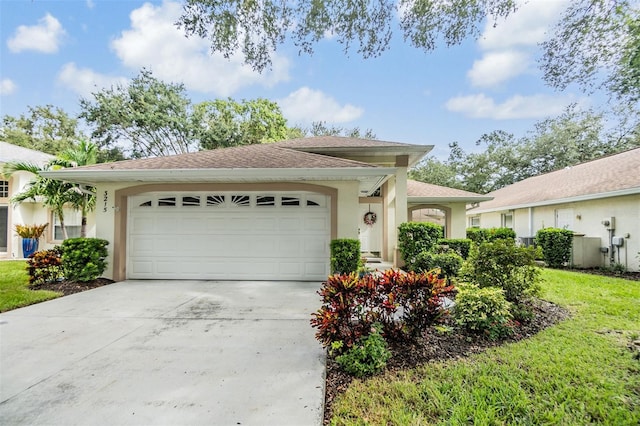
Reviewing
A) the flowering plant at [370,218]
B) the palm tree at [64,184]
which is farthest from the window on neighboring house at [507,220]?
the palm tree at [64,184]

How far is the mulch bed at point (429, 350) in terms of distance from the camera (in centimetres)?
302

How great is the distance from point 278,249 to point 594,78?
22.7 feet

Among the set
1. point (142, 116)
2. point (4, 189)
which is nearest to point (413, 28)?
point (4, 189)

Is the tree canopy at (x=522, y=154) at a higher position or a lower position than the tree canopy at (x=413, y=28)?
higher

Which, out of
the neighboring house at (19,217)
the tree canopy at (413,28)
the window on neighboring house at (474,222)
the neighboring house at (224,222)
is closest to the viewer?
the tree canopy at (413,28)

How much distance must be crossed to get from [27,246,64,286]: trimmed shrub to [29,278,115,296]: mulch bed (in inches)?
9.2

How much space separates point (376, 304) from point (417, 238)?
214 inches

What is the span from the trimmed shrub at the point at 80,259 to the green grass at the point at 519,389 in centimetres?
732

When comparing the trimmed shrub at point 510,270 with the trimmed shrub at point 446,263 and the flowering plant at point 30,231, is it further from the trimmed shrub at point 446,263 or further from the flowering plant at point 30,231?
the flowering plant at point 30,231

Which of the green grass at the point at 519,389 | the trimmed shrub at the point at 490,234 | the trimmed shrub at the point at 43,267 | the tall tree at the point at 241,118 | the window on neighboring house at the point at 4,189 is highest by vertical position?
the tall tree at the point at 241,118

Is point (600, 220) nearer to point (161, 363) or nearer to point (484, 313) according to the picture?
point (484, 313)

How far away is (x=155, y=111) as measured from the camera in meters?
21.1

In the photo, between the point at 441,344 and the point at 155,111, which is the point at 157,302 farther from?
the point at 155,111

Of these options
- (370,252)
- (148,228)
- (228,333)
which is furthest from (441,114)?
(228,333)
